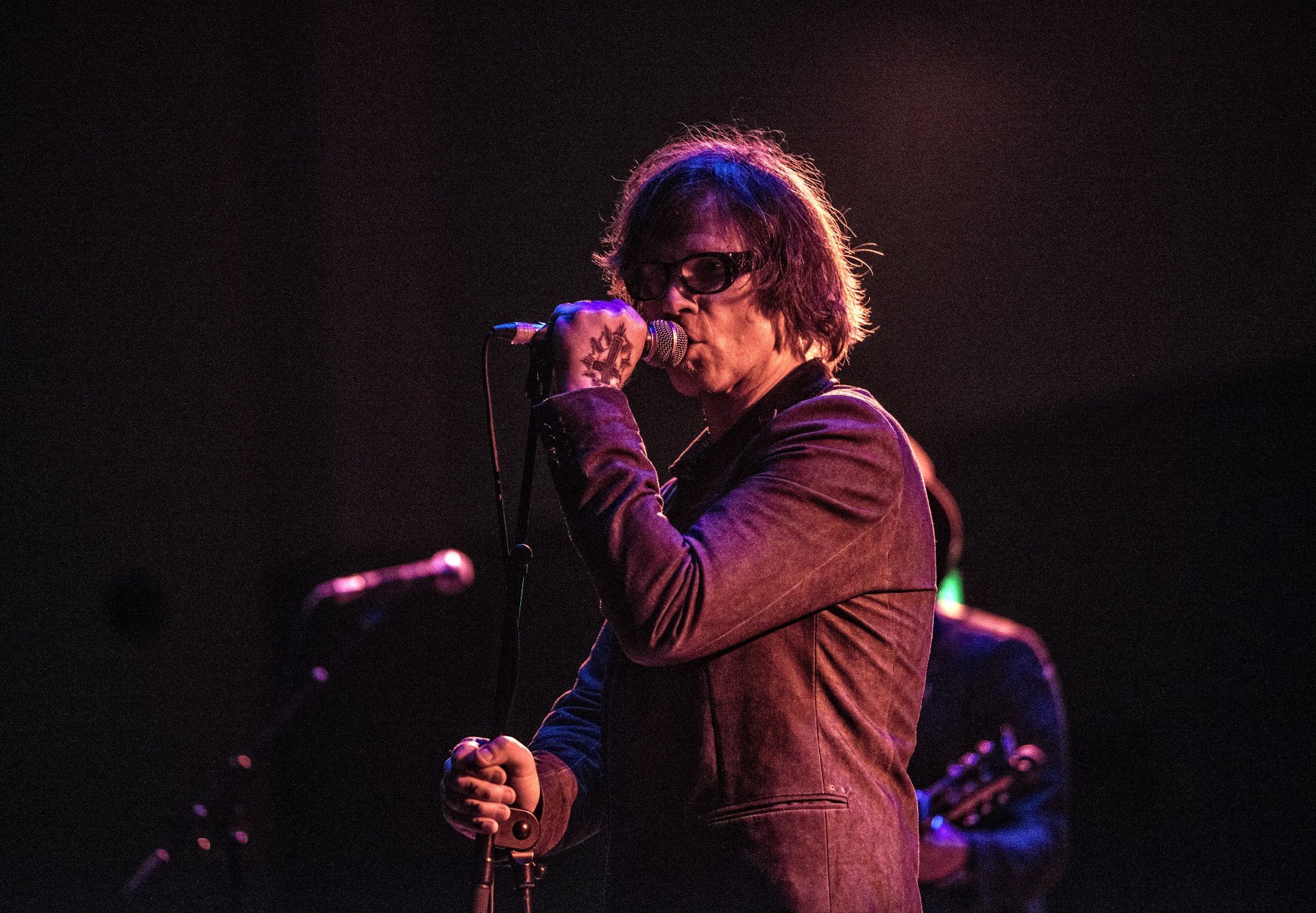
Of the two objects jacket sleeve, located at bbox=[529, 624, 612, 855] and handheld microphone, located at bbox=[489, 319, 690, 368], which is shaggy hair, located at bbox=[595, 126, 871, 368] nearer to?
handheld microphone, located at bbox=[489, 319, 690, 368]

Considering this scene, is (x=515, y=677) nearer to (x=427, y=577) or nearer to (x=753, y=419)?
(x=753, y=419)

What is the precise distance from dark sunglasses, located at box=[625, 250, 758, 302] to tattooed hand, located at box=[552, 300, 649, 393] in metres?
0.22

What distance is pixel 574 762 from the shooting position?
1.66m

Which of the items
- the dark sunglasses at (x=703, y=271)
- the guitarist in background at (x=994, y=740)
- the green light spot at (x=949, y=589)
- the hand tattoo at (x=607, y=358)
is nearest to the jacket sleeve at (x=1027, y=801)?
the guitarist in background at (x=994, y=740)

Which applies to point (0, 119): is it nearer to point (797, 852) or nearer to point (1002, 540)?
point (1002, 540)

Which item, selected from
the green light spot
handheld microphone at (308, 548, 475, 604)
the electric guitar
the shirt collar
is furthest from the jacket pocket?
handheld microphone at (308, 548, 475, 604)

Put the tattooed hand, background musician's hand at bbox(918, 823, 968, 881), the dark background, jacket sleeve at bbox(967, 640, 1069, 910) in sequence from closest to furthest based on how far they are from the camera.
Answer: the tattooed hand, background musician's hand at bbox(918, 823, 968, 881), jacket sleeve at bbox(967, 640, 1069, 910), the dark background

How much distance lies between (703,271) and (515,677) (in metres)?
0.68

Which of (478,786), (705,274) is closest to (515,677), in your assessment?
(478,786)

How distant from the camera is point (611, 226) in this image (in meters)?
2.04

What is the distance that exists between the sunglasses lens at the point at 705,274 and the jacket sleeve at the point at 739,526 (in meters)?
0.29

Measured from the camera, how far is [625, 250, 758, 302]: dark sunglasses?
1645mm

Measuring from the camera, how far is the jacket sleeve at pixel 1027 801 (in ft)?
8.48

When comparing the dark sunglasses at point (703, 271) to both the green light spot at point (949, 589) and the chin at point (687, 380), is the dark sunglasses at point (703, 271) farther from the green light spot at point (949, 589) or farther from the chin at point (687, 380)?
the green light spot at point (949, 589)
